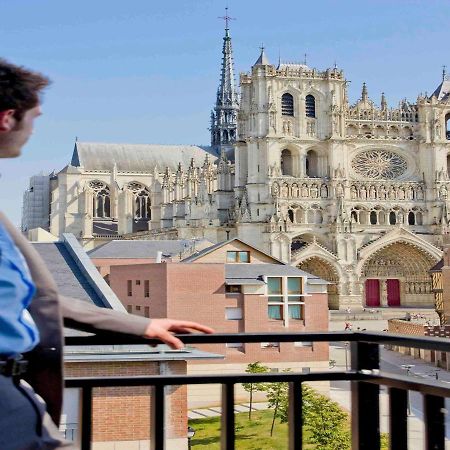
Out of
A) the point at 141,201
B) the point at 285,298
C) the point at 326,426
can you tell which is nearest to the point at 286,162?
the point at 141,201

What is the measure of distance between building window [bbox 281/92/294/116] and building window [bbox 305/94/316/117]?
1252 millimetres

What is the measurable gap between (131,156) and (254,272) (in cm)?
5574

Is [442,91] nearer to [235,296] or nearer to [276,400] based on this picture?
[235,296]

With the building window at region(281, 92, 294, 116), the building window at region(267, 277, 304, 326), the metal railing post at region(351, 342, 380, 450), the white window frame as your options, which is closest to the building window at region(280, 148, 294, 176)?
the building window at region(281, 92, 294, 116)

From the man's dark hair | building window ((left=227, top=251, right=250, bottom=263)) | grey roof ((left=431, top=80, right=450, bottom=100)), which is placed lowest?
the man's dark hair

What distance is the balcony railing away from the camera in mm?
3166

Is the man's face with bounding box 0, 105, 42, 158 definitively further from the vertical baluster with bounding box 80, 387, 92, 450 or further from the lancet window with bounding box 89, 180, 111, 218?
the lancet window with bounding box 89, 180, 111, 218

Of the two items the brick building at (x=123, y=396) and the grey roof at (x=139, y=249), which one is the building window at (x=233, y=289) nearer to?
the brick building at (x=123, y=396)

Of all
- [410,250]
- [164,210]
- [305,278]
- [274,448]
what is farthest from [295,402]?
[164,210]

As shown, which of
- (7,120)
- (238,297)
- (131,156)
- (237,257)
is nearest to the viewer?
(7,120)

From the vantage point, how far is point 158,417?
3223 mm

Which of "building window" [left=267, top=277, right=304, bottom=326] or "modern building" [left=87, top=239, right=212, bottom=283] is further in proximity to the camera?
"modern building" [left=87, top=239, right=212, bottom=283]

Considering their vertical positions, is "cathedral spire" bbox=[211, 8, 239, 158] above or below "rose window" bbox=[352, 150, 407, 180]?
above

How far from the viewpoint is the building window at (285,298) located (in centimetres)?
2894
